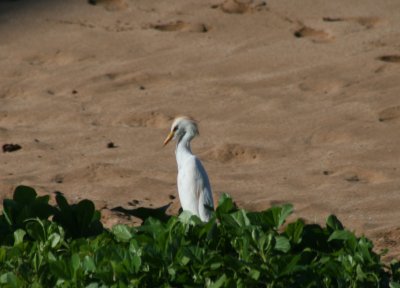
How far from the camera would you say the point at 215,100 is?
7895 millimetres

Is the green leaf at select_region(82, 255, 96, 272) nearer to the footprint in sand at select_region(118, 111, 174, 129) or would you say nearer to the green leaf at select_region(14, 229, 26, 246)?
the green leaf at select_region(14, 229, 26, 246)

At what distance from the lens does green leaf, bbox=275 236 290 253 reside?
12.0 feet

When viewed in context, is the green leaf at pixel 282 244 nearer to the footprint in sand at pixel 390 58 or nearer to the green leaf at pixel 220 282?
the green leaf at pixel 220 282

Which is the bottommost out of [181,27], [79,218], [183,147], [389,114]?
[181,27]

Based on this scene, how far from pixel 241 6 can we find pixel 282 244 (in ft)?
19.5

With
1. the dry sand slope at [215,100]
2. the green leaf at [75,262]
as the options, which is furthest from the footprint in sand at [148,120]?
the green leaf at [75,262]

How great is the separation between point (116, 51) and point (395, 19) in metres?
2.09

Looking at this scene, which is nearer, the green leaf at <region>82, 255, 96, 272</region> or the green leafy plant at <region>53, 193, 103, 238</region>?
the green leaf at <region>82, 255, 96, 272</region>

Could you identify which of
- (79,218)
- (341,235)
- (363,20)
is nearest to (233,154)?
(363,20)

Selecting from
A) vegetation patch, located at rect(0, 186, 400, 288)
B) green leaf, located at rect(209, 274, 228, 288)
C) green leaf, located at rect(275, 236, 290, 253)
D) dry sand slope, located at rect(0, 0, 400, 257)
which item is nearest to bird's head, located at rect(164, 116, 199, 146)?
dry sand slope, located at rect(0, 0, 400, 257)

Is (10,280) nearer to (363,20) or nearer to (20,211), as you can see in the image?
(20,211)

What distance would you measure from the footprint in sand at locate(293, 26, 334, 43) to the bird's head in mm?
2743

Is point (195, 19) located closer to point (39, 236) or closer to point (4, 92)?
point (4, 92)

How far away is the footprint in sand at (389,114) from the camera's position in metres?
7.41
